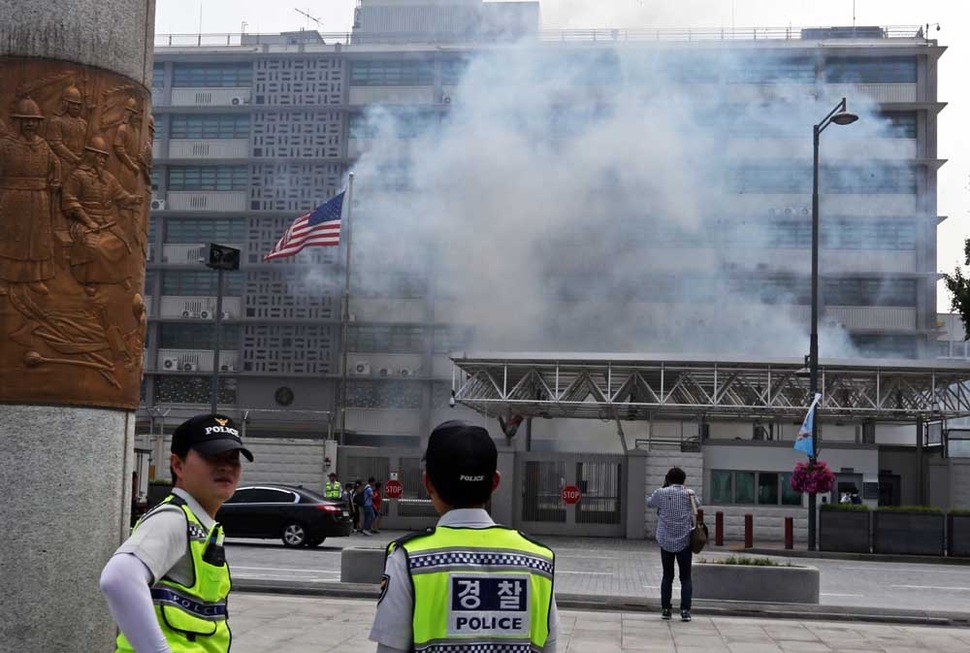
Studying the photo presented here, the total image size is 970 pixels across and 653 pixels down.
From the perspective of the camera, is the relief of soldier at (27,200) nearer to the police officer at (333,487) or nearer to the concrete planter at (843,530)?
the police officer at (333,487)

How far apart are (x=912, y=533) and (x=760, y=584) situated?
43.4ft

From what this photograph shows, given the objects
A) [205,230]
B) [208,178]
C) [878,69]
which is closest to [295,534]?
[205,230]

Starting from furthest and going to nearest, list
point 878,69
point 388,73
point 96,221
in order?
point 388,73, point 878,69, point 96,221

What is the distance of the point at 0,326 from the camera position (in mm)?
7844

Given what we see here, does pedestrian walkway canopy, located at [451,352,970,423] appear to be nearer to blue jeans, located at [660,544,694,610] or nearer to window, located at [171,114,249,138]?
blue jeans, located at [660,544,694,610]

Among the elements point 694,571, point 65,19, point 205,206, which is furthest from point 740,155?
point 65,19

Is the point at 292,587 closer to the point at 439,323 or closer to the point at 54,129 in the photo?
the point at 54,129

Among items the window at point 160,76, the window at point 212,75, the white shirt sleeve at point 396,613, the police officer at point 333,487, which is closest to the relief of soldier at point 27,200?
the white shirt sleeve at point 396,613

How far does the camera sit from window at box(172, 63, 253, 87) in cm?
5572

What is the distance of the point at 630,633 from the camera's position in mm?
12281

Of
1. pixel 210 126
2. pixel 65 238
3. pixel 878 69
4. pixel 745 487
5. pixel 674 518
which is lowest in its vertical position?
pixel 745 487

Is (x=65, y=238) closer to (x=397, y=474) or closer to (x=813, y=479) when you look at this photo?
(x=813, y=479)

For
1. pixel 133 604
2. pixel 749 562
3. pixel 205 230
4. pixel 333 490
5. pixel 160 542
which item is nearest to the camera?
pixel 133 604

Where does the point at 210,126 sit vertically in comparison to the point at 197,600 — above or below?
above
